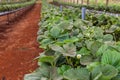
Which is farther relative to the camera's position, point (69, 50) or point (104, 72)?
point (69, 50)

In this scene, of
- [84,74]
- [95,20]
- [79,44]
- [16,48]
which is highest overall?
[84,74]

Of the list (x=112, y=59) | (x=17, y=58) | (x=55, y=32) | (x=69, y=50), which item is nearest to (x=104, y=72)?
(x=112, y=59)

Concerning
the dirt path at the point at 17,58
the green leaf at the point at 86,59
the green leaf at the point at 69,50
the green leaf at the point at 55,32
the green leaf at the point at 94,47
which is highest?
the green leaf at the point at 94,47

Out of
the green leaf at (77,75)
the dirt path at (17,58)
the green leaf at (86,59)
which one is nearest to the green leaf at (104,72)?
the green leaf at (77,75)

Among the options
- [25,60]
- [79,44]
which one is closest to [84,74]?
[79,44]

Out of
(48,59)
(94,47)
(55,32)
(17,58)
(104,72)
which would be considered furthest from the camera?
(17,58)

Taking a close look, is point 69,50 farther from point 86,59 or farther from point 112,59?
point 112,59

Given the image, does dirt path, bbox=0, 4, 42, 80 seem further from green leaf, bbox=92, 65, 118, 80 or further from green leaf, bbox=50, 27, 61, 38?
green leaf, bbox=92, 65, 118, 80

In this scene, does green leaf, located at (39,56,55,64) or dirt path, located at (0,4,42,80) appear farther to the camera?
dirt path, located at (0,4,42,80)

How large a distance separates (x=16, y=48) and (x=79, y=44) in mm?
5449

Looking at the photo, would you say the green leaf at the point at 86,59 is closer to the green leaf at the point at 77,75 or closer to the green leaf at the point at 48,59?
the green leaf at the point at 48,59

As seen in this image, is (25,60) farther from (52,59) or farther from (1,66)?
(52,59)

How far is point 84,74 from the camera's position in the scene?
1.30 m

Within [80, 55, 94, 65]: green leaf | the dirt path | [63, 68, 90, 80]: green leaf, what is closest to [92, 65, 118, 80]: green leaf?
[63, 68, 90, 80]: green leaf
